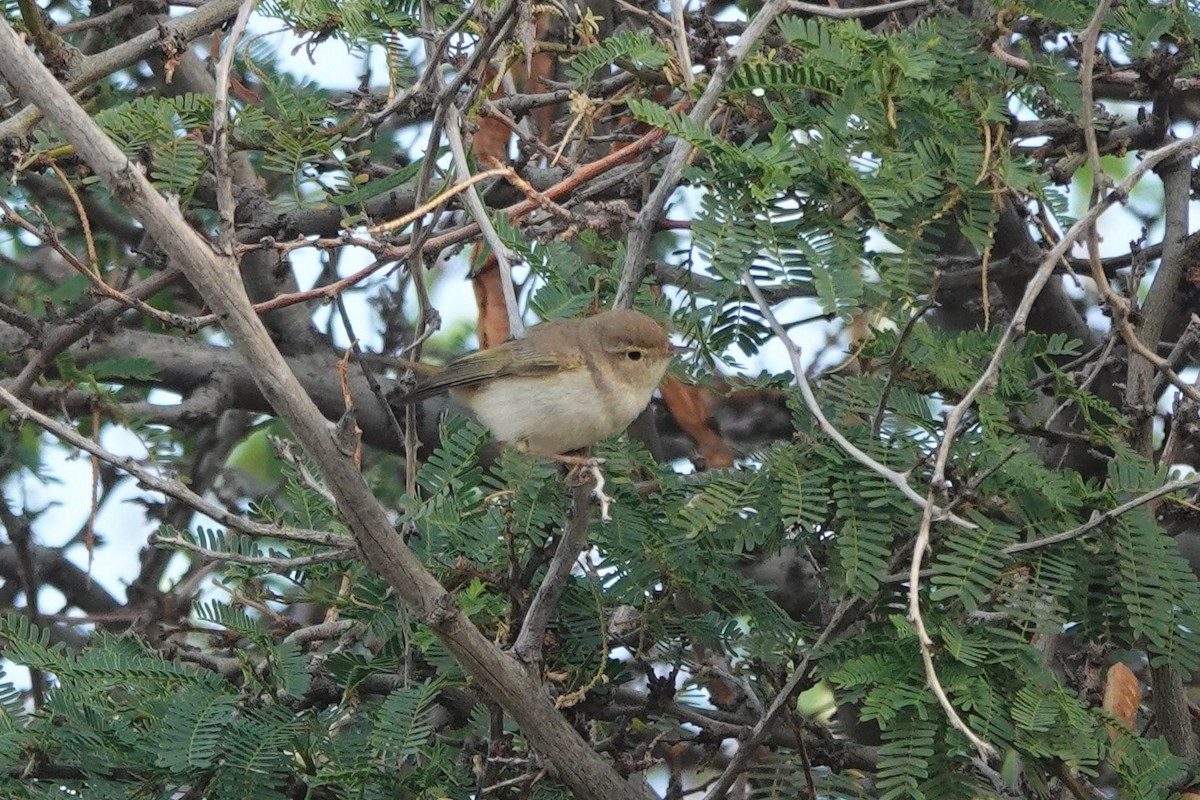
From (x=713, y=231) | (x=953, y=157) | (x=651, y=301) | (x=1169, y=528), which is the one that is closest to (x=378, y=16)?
(x=651, y=301)

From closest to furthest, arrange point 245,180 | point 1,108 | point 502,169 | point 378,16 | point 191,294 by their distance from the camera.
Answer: point 502,169 < point 378,16 < point 1,108 < point 245,180 < point 191,294

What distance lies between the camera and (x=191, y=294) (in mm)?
5922

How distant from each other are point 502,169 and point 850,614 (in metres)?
1.36

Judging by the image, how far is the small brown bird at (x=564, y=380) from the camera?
12.7 feet

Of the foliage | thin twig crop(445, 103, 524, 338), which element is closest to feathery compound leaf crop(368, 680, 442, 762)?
the foliage

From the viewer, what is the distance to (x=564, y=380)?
162 inches

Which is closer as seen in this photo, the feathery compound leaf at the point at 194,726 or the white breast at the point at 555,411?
the feathery compound leaf at the point at 194,726

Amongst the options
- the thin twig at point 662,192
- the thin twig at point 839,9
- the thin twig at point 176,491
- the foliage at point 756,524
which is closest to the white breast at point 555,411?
the foliage at point 756,524

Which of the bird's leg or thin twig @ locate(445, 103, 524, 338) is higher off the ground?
thin twig @ locate(445, 103, 524, 338)

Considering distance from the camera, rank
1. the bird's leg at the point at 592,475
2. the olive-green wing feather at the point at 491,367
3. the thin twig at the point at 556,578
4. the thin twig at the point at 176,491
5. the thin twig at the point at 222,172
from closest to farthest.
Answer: the thin twig at the point at 222,172 → the bird's leg at the point at 592,475 → the thin twig at the point at 176,491 → the thin twig at the point at 556,578 → the olive-green wing feather at the point at 491,367

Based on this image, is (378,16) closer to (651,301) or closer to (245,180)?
(651,301)

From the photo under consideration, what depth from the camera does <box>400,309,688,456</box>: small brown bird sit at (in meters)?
3.88

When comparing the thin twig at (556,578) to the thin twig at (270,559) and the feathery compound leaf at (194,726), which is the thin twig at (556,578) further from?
the feathery compound leaf at (194,726)

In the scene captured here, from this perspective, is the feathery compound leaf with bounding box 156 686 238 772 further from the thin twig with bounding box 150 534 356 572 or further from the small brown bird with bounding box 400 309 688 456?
the small brown bird with bounding box 400 309 688 456
